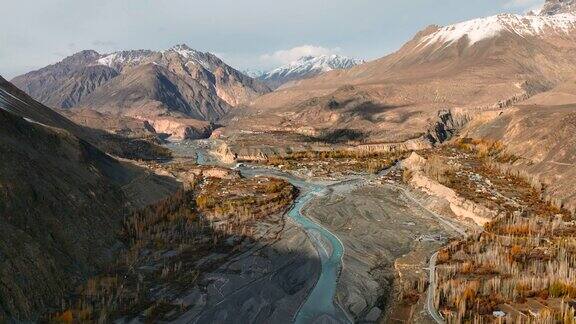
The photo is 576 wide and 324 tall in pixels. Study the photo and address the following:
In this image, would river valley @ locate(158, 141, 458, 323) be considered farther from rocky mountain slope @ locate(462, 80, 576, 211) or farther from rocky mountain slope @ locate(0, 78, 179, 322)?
rocky mountain slope @ locate(462, 80, 576, 211)

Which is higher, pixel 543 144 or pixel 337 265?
pixel 543 144

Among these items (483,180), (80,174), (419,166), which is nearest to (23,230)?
(80,174)

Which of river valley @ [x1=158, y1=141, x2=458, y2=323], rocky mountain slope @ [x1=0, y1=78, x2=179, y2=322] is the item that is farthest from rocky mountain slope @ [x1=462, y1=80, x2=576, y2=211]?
rocky mountain slope @ [x1=0, y1=78, x2=179, y2=322]

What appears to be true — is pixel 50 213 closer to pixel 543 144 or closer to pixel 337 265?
pixel 337 265

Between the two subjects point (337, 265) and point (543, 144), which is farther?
point (543, 144)

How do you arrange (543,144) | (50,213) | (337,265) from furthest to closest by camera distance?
1. (543,144)
2. (337,265)
3. (50,213)

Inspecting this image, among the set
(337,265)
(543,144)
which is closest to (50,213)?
(337,265)

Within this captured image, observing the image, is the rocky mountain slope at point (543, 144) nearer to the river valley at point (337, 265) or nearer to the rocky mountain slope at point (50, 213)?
the river valley at point (337, 265)

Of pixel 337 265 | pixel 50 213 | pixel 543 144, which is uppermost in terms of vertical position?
pixel 50 213

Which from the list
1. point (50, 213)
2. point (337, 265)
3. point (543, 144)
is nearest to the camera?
point (50, 213)
